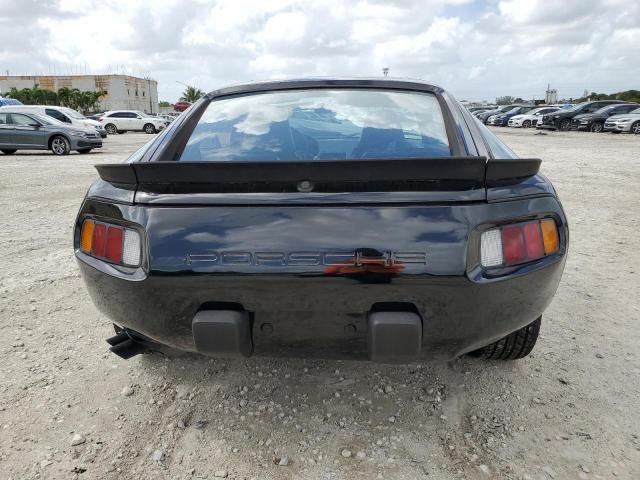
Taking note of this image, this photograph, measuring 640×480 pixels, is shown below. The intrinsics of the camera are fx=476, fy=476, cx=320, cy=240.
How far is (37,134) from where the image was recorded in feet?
47.8

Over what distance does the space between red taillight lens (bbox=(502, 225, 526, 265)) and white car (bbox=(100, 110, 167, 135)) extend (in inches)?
1177

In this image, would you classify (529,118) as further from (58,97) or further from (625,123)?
(58,97)

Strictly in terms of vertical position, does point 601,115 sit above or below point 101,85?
below

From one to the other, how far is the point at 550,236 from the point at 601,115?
27088 millimetres

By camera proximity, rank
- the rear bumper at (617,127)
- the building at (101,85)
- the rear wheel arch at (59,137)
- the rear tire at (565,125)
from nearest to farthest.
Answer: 1. the rear wheel arch at (59,137)
2. the rear bumper at (617,127)
3. the rear tire at (565,125)
4. the building at (101,85)

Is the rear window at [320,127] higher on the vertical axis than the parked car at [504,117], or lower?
lower

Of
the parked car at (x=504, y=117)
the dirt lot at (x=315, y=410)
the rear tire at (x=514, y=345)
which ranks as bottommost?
the dirt lot at (x=315, y=410)

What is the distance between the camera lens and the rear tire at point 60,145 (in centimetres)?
1477

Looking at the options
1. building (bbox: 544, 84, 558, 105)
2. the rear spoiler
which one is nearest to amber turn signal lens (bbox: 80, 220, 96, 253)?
the rear spoiler

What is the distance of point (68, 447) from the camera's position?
196cm

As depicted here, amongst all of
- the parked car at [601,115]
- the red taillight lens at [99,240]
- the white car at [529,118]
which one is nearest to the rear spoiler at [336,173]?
the red taillight lens at [99,240]

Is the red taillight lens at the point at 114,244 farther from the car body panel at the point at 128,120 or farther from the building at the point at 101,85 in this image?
the building at the point at 101,85

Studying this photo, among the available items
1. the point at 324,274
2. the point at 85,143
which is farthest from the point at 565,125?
the point at 324,274

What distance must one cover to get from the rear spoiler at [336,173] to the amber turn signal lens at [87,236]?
0.38 metres
